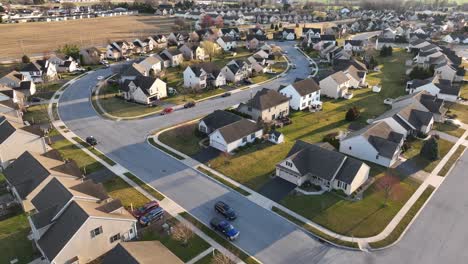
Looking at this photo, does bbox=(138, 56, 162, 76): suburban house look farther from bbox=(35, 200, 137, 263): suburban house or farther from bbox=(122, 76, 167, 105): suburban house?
bbox=(35, 200, 137, 263): suburban house

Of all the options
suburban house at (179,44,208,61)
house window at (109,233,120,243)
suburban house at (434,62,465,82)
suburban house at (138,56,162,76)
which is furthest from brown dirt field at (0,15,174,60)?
suburban house at (434,62,465,82)

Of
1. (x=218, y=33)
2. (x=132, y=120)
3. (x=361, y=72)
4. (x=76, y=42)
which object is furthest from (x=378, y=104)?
(x=76, y=42)

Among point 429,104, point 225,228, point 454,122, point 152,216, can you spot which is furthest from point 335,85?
point 152,216

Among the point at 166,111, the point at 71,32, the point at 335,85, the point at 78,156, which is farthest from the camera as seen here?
A: the point at 71,32

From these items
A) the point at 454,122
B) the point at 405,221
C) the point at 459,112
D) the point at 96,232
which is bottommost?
the point at 405,221

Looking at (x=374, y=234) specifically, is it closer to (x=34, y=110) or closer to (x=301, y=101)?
(x=301, y=101)

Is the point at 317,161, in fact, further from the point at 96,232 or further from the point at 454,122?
the point at 454,122

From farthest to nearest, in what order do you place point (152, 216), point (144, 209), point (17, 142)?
point (17, 142) → point (144, 209) → point (152, 216)

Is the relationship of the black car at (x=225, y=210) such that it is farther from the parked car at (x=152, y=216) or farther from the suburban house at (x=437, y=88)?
the suburban house at (x=437, y=88)
